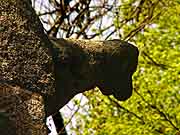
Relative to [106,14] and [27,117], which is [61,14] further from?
[27,117]

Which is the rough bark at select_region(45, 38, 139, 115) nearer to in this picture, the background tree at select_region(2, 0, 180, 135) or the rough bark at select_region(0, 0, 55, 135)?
the rough bark at select_region(0, 0, 55, 135)

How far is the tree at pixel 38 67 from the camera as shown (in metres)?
1.98

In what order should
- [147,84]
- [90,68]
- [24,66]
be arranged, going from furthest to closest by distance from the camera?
1. [147,84]
2. [90,68]
3. [24,66]

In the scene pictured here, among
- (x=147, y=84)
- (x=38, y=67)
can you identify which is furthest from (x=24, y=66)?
(x=147, y=84)

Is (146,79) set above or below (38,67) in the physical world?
below

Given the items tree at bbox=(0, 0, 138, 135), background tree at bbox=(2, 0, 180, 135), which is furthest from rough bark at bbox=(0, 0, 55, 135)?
background tree at bbox=(2, 0, 180, 135)

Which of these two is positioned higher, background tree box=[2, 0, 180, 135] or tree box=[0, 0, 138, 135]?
tree box=[0, 0, 138, 135]

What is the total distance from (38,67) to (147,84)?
1222 cm

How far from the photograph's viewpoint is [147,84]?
46.6 ft

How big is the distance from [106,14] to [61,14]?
1374 mm

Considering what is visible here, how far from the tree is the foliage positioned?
986cm

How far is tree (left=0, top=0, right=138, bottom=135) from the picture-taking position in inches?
77.8

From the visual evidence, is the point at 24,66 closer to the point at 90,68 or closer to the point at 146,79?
the point at 90,68

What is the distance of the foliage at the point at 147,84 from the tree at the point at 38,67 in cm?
986
